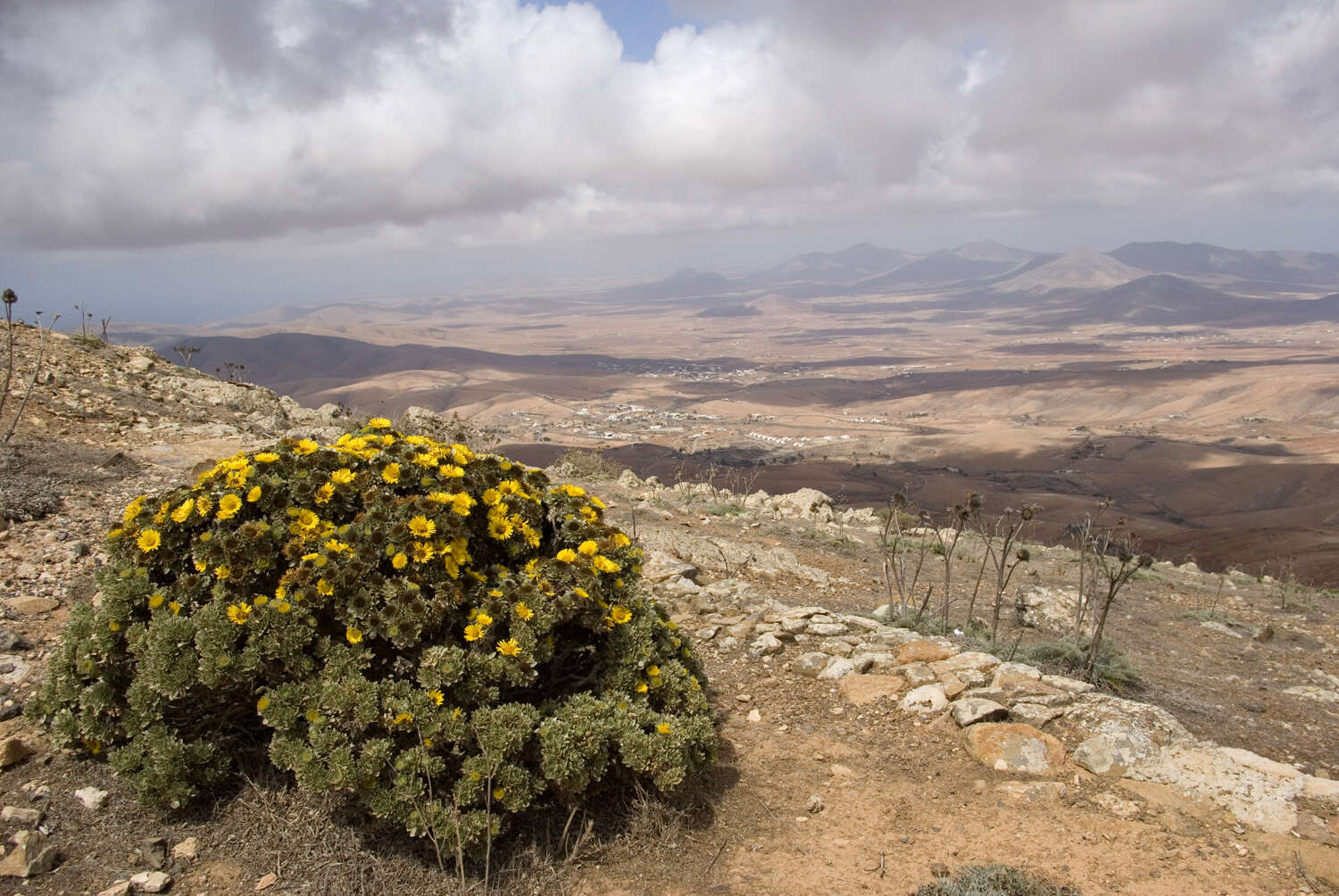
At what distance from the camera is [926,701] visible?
488 centimetres

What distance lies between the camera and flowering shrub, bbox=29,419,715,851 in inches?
127

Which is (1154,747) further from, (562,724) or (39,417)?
(39,417)

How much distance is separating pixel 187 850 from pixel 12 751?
1.19 m

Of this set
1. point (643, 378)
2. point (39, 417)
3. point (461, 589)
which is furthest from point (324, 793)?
point (643, 378)

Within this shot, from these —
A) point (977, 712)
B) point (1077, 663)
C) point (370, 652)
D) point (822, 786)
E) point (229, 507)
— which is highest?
point (229, 507)

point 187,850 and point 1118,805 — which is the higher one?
point 187,850

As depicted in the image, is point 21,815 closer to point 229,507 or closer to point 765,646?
point 229,507

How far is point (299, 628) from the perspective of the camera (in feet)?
10.9

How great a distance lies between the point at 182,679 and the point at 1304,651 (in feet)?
39.5

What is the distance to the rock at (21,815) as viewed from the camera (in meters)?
3.29

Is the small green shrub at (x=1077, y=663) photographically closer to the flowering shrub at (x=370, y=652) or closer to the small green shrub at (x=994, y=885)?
the small green shrub at (x=994, y=885)

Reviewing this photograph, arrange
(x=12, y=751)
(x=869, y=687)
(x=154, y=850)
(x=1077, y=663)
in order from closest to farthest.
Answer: (x=154, y=850) → (x=12, y=751) → (x=869, y=687) → (x=1077, y=663)

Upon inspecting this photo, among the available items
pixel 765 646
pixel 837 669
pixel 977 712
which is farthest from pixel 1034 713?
pixel 765 646

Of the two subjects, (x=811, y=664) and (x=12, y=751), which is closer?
(x=12, y=751)
